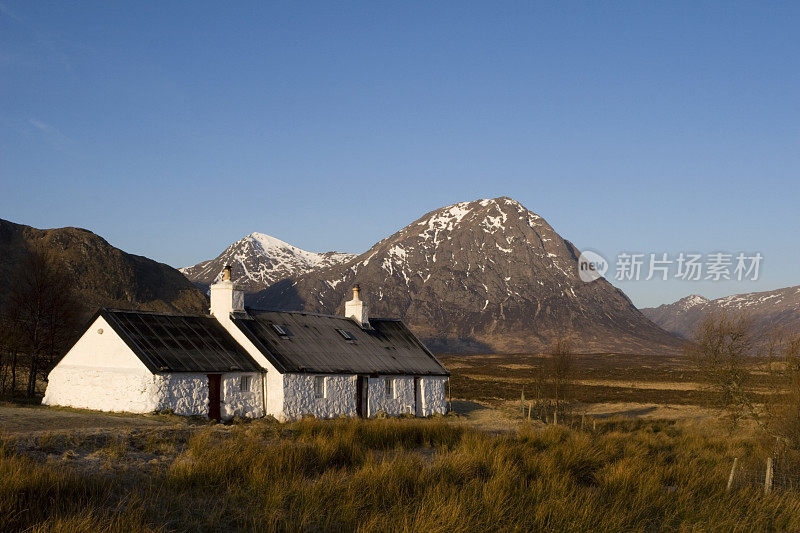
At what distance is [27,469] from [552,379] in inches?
1185

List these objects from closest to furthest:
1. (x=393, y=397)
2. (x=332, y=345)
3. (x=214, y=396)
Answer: (x=214, y=396) < (x=332, y=345) < (x=393, y=397)

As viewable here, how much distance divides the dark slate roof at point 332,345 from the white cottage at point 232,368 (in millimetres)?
72

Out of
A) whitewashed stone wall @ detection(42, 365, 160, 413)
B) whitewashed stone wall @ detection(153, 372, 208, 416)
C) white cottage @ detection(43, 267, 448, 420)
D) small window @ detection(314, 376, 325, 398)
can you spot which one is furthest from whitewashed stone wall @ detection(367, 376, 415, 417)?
whitewashed stone wall @ detection(42, 365, 160, 413)

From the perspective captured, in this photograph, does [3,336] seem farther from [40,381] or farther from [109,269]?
[109,269]

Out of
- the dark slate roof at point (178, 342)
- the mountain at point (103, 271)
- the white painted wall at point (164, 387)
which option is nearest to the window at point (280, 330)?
the white painted wall at point (164, 387)

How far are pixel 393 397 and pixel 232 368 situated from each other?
8.96 meters

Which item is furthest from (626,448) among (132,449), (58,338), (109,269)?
(109,269)

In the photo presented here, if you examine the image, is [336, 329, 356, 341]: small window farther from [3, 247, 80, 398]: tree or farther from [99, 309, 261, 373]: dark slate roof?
[3, 247, 80, 398]: tree

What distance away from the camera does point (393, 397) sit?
33969 mm

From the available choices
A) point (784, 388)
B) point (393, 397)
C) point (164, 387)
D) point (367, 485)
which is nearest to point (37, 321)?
point (164, 387)

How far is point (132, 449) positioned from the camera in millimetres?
14891

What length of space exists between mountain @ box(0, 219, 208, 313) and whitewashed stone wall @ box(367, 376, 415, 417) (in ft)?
240

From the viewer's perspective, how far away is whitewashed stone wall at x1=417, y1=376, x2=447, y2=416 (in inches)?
1401

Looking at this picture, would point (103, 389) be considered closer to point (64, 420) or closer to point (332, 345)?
point (64, 420)
